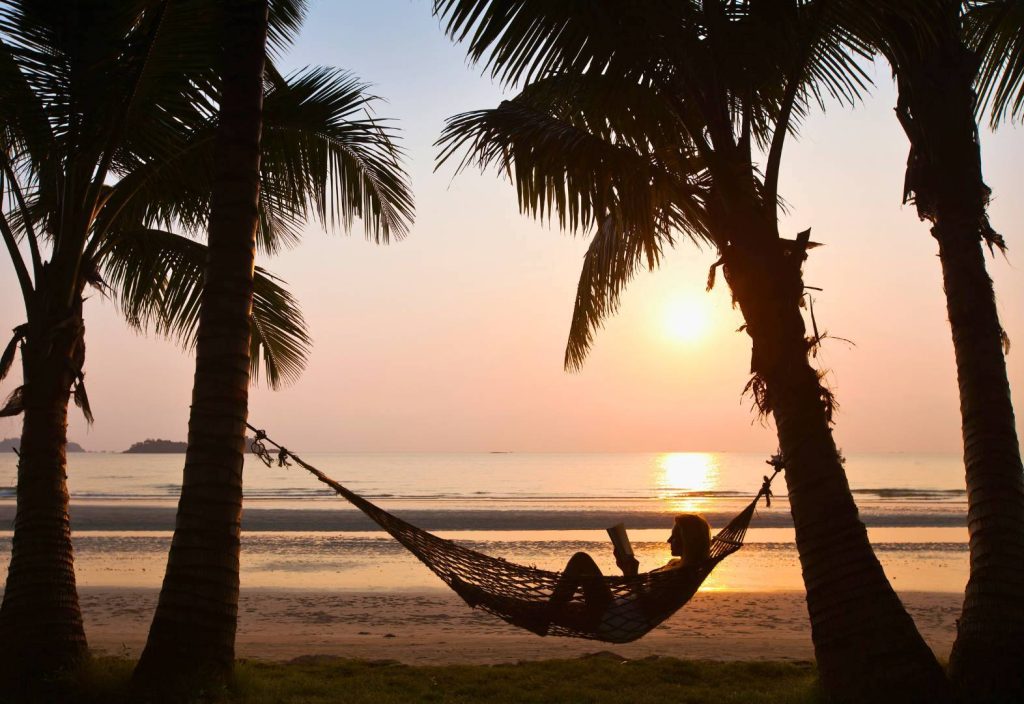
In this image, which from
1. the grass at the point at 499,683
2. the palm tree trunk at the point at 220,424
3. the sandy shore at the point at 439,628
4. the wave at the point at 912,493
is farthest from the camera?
the wave at the point at 912,493

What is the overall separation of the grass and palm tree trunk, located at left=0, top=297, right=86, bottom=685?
10.9 inches

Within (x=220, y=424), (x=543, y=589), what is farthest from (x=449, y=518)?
(x=220, y=424)

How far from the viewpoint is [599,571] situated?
4.74 metres

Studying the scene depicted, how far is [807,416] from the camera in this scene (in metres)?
4.18

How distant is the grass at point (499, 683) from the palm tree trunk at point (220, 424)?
0.24 m

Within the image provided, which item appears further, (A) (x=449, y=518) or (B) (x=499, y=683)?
(A) (x=449, y=518)

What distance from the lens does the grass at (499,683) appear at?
14.6 feet

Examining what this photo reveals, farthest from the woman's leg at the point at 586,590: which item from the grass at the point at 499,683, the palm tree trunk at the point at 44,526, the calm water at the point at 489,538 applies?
the calm water at the point at 489,538

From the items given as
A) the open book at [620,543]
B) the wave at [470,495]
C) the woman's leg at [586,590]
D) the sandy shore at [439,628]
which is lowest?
the sandy shore at [439,628]

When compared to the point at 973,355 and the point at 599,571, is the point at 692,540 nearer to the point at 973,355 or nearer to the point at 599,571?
the point at 599,571

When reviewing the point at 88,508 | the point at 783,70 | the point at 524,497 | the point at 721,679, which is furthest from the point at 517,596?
the point at 524,497

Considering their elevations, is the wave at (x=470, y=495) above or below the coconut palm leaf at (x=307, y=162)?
below

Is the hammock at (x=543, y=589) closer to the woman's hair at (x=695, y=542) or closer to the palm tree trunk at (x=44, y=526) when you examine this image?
the woman's hair at (x=695, y=542)

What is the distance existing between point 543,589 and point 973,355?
102 inches
